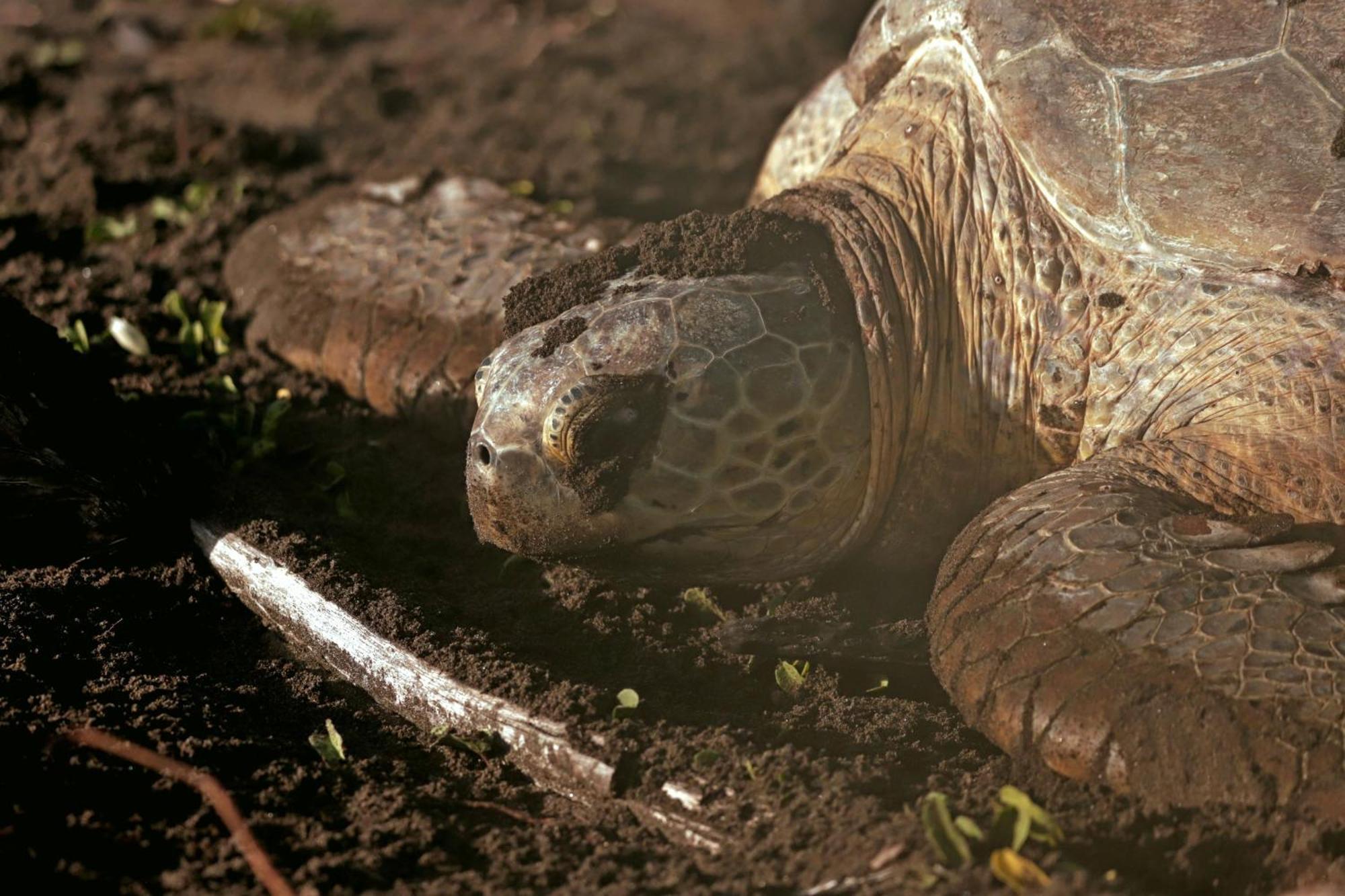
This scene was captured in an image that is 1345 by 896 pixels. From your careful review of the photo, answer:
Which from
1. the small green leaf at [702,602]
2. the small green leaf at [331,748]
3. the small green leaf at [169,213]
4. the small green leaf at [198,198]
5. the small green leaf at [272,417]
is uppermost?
the small green leaf at [198,198]

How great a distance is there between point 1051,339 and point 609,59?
162 inches

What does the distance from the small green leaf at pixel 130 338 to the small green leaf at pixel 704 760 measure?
2.73 metres

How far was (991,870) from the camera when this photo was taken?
1.91 m

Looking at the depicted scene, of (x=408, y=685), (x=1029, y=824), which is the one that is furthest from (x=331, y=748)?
(x=1029, y=824)

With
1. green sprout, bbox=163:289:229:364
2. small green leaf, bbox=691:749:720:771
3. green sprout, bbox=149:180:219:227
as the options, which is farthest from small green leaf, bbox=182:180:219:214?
small green leaf, bbox=691:749:720:771

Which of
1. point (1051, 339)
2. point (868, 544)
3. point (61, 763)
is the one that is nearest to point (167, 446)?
point (61, 763)

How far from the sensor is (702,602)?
120 inches

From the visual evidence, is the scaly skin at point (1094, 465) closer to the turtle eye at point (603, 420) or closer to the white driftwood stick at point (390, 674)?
the turtle eye at point (603, 420)

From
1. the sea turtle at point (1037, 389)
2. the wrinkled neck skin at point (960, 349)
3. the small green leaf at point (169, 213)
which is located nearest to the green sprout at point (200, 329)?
the small green leaf at point (169, 213)

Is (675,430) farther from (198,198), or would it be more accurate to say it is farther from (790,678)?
(198,198)

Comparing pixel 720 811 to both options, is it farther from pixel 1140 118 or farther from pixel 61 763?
pixel 1140 118

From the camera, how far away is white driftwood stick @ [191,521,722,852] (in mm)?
2357

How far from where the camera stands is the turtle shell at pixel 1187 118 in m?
2.79

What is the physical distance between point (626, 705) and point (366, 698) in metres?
0.69
